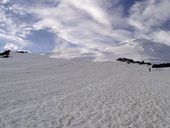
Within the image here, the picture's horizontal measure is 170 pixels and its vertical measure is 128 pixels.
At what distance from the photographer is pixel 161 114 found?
15.6m

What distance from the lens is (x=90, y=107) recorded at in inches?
652

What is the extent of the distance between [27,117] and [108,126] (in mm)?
4252

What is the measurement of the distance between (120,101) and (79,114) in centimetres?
574

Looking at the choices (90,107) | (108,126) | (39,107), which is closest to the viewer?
(108,126)

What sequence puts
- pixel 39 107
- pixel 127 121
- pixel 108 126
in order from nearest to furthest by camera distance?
pixel 108 126 < pixel 127 121 < pixel 39 107

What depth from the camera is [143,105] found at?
18.2 metres

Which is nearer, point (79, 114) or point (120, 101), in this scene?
point (79, 114)

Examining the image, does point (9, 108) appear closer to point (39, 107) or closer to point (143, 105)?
point (39, 107)

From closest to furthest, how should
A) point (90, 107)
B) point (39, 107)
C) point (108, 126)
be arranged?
point (108, 126) → point (39, 107) → point (90, 107)

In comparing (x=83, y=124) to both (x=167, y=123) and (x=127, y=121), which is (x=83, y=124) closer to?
(x=127, y=121)

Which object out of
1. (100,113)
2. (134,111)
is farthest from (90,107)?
(134,111)

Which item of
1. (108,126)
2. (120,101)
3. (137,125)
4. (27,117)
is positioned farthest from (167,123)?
(27,117)

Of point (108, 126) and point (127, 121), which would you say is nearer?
point (108, 126)

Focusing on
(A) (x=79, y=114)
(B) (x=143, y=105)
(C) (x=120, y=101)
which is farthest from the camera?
(C) (x=120, y=101)
